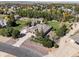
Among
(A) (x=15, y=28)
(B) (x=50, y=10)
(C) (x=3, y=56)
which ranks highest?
(B) (x=50, y=10)

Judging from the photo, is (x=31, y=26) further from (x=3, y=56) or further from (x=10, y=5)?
(x=3, y=56)

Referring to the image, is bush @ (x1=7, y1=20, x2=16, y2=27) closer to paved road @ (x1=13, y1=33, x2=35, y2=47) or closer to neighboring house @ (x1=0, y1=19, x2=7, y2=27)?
neighboring house @ (x1=0, y1=19, x2=7, y2=27)

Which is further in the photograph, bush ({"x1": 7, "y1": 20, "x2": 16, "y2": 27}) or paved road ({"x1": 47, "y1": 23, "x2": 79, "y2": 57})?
bush ({"x1": 7, "y1": 20, "x2": 16, "y2": 27})

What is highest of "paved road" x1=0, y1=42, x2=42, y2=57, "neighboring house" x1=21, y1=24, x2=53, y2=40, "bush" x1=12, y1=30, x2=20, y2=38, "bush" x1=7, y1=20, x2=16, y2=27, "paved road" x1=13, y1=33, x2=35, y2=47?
Result: "bush" x1=7, y1=20, x2=16, y2=27

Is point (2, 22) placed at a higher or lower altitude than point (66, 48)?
higher

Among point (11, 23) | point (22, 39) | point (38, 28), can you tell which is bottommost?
point (22, 39)

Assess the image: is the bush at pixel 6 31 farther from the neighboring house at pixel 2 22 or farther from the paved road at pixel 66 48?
the paved road at pixel 66 48

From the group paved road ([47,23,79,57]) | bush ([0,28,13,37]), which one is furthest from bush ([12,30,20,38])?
paved road ([47,23,79,57])

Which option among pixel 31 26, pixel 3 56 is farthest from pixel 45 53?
pixel 3 56

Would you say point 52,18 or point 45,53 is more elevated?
point 52,18

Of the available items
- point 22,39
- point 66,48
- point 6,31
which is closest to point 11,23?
point 6,31

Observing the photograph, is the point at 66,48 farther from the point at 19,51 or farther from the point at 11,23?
the point at 11,23
